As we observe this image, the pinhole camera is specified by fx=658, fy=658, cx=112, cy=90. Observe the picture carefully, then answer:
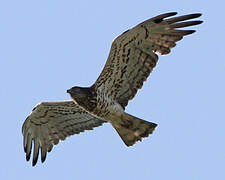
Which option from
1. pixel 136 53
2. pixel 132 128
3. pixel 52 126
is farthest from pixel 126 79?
pixel 52 126

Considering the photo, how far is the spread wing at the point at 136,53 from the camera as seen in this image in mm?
13650

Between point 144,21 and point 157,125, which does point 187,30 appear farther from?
point 157,125

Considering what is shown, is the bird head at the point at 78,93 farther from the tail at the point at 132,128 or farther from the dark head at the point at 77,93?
the tail at the point at 132,128

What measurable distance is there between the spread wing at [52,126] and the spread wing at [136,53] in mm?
1166

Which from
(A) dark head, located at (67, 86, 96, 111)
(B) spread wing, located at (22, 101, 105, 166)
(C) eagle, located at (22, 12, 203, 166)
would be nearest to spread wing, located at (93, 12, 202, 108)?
(C) eagle, located at (22, 12, 203, 166)

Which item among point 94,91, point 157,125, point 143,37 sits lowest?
point 157,125

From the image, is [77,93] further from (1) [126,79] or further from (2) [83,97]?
(1) [126,79]

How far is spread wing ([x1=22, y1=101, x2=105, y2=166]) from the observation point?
1505 centimetres

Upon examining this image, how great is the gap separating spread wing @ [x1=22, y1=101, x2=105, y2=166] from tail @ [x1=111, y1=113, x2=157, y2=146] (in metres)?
0.86

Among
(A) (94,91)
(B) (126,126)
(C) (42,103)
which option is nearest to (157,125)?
(B) (126,126)

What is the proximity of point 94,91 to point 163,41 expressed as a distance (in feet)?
5.91

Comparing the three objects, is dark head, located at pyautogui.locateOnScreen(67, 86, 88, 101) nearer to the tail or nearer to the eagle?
the eagle

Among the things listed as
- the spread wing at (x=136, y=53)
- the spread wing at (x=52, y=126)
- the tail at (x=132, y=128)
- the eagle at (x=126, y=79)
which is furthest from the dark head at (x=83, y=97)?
the spread wing at (x=52, y=126)

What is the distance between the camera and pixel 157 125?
561 inches
